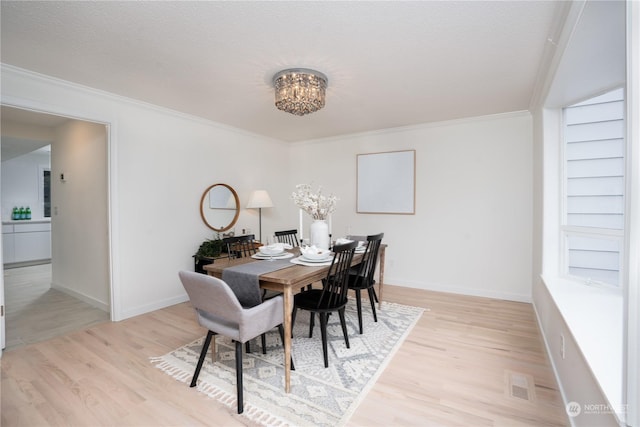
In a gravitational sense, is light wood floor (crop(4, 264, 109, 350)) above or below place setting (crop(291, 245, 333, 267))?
below

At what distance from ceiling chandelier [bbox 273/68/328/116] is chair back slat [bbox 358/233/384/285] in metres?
1.35

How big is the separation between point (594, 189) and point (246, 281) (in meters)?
2.72

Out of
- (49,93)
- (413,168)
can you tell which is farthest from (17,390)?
(413,168)

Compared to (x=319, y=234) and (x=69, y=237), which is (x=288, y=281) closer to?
(x=319, y=234)

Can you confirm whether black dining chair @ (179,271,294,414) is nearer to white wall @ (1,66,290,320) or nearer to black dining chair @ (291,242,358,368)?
black dining chair @ (291,242,358,368)

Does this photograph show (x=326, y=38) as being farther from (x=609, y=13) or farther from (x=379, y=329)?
(x=379, y=329)

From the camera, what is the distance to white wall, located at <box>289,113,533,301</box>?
3.74 metres

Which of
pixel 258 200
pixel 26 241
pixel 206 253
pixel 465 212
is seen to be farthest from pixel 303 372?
pixel 26 241

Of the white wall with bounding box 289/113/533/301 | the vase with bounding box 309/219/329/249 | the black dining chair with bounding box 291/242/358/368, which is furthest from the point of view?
the white wall with bounding box 289/113/533/301

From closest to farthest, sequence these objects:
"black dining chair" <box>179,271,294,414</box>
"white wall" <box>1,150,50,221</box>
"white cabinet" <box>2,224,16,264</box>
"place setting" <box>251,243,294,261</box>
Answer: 1. "black dining chair" <box>179,271,294,414</box>
2. "place setting" <box>251,243,294,261</box>
3. "white cabinet" <box>2,224,16,264</box>
4. "white wall" <box>1,150,50,221</box>

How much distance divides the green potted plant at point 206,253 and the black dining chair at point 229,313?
1.85m

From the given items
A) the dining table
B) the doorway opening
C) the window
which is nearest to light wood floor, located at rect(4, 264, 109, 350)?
the doorway opening

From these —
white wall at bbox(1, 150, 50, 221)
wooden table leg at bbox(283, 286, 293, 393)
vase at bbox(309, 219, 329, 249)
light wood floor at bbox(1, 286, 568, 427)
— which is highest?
white wall at bbox(1, 150, 50, 221)

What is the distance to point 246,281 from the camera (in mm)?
2043
